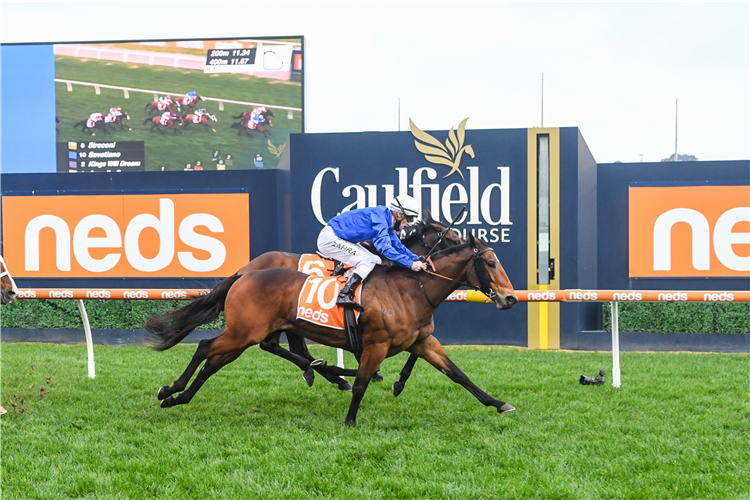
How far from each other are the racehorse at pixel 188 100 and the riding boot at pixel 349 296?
2515cm

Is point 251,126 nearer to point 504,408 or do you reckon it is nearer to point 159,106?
point 159,106

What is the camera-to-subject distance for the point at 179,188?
35.5 ft

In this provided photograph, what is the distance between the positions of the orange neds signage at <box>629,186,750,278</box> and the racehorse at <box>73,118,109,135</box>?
2418cm

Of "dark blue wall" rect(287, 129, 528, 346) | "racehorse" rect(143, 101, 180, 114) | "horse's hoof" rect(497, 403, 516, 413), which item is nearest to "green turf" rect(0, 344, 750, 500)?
"horse's hoof" rect(497, 403, 516, 413)

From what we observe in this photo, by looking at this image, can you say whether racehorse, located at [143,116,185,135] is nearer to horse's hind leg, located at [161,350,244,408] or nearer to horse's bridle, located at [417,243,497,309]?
horse's hind leg, located at [161,350,244,408]

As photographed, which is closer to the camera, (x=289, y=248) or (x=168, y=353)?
(x=168, y=353)

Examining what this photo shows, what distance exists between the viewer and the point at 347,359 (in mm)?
8523

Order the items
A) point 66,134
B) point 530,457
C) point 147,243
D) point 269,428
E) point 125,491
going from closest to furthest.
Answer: point 125,491
point 530,457
point 269,428
point 147,243
point 66,134

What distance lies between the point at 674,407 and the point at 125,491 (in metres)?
4.15

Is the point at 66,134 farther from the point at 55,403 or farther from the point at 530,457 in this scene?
the point at 530,457

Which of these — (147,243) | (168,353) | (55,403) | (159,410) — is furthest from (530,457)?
(147,243)

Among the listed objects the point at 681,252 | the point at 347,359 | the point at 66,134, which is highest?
the point at 66,134

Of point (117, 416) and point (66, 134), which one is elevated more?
point (66, 134)

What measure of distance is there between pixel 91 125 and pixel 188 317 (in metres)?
25.9
